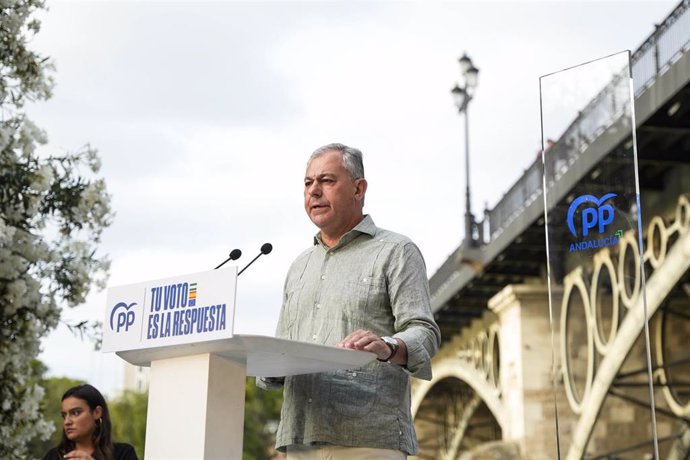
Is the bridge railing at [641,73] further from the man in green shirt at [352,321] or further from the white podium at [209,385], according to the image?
the white podium at [209,385]

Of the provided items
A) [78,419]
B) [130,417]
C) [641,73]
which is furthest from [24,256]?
[130,417]

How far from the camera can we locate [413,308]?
362 centimetres

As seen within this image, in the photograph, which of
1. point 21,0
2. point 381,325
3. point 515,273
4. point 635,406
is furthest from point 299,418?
point 515,273

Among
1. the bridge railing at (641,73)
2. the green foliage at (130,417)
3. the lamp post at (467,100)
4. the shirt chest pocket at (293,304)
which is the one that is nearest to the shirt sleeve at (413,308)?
the shirt chest pocket at (293,304)

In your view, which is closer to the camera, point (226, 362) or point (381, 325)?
point (226, 362)

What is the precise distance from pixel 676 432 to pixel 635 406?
9.78 meters

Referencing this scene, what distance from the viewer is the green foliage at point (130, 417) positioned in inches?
1733

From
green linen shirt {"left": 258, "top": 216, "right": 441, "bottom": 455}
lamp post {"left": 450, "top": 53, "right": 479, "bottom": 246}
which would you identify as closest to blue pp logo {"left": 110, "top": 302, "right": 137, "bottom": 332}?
green linen shirt {"left": 258, "top": 216, "right": 441, "bottom": 455}

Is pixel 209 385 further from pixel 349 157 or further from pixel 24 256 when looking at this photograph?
pixel 24 256

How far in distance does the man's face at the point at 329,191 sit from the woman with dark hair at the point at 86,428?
192 centimetres

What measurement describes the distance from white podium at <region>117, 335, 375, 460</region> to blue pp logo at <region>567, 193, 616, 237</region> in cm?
236

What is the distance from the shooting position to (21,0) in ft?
21.4

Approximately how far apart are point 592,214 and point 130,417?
4367cm

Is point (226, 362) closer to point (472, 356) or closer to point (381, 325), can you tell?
point (381, 325)
